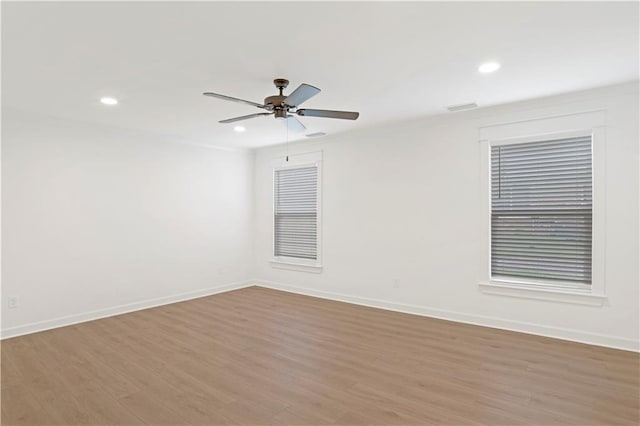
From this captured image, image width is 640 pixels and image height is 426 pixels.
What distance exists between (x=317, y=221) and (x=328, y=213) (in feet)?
0.89

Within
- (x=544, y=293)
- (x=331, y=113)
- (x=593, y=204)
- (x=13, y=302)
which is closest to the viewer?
(x=331, y=113)

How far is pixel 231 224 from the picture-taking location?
6836 mm

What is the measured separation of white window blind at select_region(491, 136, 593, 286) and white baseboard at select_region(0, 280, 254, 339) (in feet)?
14.9

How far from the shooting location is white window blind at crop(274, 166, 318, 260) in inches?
253

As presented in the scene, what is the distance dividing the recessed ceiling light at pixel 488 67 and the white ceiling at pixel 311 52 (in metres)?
0.06

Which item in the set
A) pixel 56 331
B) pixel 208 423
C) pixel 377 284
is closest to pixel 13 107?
pixel 56 331

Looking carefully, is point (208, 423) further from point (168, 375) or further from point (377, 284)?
point (377, 284)

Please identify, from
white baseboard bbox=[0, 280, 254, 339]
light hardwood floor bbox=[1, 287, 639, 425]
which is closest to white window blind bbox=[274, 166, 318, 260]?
white baseboard bbox=[0, 280, 254, 339]

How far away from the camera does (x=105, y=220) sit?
5.11 m

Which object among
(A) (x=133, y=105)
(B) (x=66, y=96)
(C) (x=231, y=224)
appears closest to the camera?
(B) (x=66, y=96)

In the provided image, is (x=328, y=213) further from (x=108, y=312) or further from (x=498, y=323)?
(x=108, y=312)

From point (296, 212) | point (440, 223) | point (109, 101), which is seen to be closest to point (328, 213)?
point (296, 212)

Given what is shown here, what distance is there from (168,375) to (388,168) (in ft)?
12.5

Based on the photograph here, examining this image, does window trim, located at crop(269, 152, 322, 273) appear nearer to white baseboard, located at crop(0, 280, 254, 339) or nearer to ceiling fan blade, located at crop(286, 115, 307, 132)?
white baseboard, located at crop(0, 280, 254, 339)
